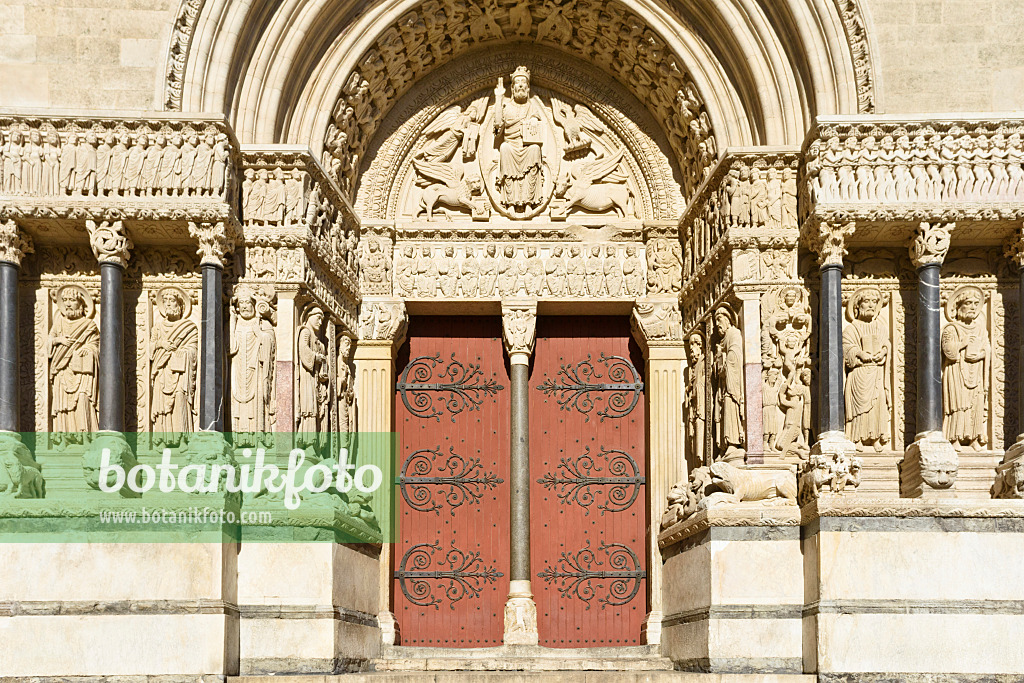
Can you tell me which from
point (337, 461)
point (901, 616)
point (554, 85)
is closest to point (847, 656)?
point (901, 616)

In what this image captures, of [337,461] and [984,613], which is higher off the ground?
[337,461]

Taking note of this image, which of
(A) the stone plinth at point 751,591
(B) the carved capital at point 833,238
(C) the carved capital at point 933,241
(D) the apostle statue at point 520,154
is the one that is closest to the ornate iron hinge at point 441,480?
(D) the apostle statue at point 520,154

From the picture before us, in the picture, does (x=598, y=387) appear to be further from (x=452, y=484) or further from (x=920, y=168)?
(x=920, y=168)

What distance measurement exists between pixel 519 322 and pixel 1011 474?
479 centimetres

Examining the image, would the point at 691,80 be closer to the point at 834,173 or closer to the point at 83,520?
the point at 834,173

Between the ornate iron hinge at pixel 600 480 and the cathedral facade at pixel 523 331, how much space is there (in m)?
0.04

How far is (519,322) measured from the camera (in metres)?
13.0

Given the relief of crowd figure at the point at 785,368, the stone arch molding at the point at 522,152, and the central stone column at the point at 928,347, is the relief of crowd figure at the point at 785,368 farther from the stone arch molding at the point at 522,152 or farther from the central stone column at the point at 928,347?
the stone arch molding at the point at 522,152

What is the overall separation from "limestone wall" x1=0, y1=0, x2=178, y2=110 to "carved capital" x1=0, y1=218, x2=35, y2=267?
3.46ft

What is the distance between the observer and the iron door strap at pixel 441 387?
13258mm

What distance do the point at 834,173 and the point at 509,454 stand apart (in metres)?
4.27

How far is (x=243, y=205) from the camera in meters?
11.5

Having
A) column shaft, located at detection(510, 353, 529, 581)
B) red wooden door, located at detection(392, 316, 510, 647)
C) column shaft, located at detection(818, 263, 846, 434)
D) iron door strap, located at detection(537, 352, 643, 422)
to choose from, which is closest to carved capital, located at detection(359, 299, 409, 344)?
red wooden door, located at detection(392, 316, 510, 647)

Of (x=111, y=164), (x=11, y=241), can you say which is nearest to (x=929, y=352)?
(x=111, y=164)
